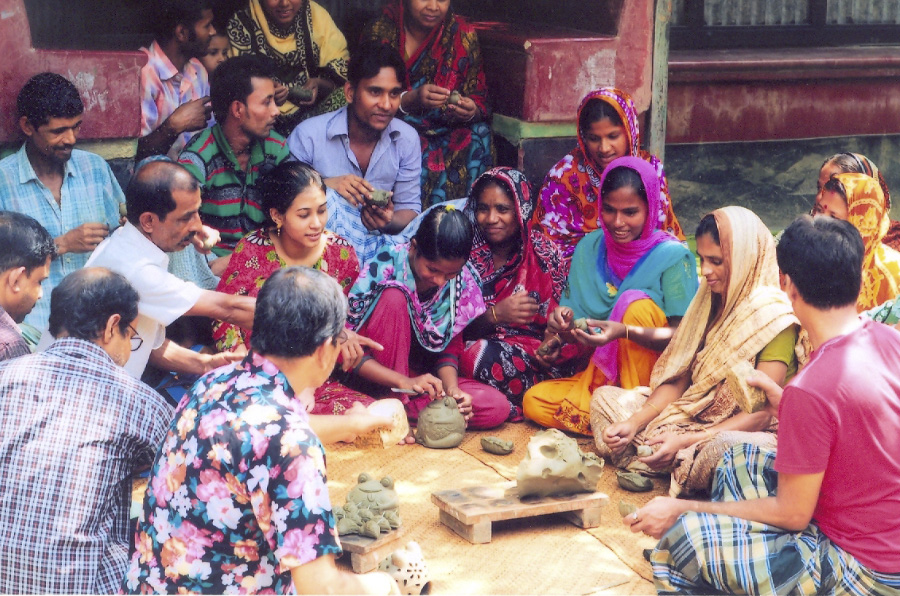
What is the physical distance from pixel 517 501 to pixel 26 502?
6.24 feet

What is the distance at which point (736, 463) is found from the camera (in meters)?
3.68

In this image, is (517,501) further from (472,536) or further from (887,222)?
(887,222)

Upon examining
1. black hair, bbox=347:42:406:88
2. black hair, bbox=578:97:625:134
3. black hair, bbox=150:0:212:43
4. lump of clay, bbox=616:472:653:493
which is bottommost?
lump of clay, bbox=616:472:653:493

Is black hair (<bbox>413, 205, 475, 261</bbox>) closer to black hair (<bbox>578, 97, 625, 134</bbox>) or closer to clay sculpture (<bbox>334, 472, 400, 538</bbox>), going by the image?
black hair (<bbox>578, 97, 625, 134</bbox>)

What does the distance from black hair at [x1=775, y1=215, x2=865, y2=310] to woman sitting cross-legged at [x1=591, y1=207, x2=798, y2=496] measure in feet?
3.53

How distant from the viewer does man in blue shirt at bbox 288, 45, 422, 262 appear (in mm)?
5676

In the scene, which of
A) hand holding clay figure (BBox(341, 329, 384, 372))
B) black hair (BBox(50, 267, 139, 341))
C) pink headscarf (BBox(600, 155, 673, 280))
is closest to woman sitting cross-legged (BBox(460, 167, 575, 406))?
pink headscarf (BBox(600, 155, 673, 280))

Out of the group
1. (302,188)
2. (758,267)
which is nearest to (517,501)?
(758,267)

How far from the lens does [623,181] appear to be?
17.1ft

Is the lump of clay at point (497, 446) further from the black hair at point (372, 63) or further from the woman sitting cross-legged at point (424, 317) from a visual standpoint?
the black hair at point (372, 63)

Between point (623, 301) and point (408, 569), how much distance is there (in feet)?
6.81

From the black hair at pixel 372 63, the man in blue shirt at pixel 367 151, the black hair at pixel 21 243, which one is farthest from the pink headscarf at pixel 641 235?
the black hair at pixel 21 243

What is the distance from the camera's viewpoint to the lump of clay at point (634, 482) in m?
4.54

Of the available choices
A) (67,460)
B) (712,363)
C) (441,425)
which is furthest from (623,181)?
(67,460)
